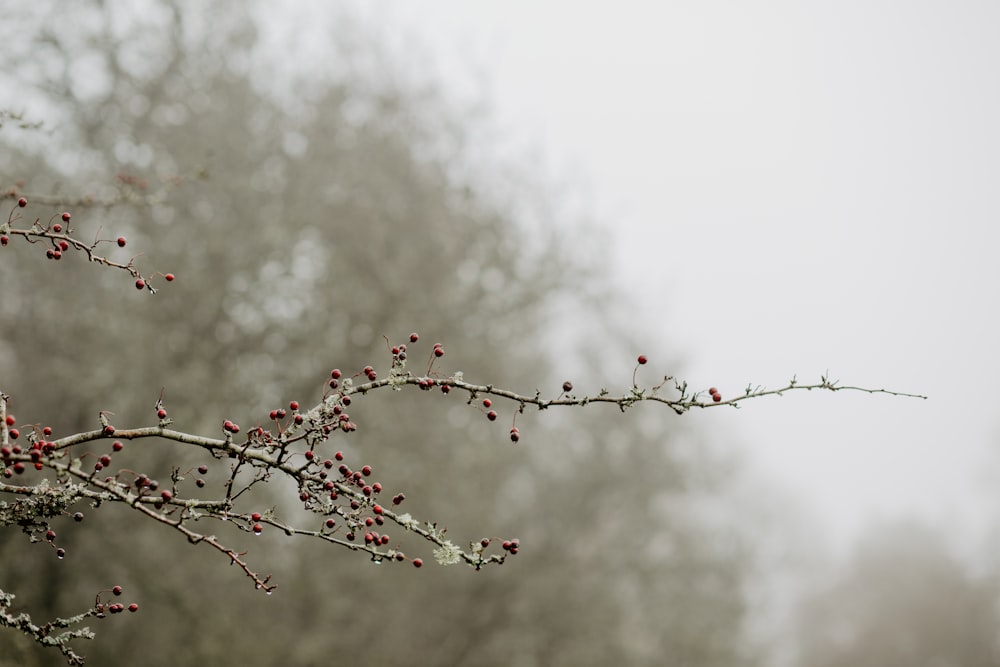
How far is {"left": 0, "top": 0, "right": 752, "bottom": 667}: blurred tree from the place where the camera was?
351 inches

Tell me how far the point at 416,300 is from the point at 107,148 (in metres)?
4.66

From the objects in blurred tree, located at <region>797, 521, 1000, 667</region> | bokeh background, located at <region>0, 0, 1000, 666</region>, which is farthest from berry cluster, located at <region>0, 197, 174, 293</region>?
blurred tree, located at <region>797, 521, 1000, 667</region>

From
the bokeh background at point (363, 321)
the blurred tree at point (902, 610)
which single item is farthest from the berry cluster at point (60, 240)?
the blurred tree at point (902, 610)

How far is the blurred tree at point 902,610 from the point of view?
26375 mm

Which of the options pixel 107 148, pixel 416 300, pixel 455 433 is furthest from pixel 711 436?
pixel 107 148

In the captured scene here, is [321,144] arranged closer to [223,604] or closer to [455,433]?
[455,433]

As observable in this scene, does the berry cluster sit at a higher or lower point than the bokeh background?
lower

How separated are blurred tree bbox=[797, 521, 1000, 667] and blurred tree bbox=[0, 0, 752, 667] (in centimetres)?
1594

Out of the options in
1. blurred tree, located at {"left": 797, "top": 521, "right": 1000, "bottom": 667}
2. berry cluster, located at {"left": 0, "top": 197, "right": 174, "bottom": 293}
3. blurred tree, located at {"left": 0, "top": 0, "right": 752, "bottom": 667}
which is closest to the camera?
berry cluster, located at {"left": 0, "top": 197, "right": 174, "bottom": 293}

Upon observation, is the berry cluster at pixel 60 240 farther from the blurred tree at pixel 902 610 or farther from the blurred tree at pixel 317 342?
the blurred tree at pixel 902 610

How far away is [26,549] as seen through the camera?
801 cm

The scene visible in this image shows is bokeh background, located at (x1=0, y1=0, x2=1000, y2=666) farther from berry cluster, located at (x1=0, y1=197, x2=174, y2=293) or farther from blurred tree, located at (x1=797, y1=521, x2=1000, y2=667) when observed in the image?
blurred tree, located at (x1=797, y1=521, x2=1000, y2=667)

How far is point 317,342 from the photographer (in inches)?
420

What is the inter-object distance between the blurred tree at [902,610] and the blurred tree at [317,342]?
1594 centimetres
